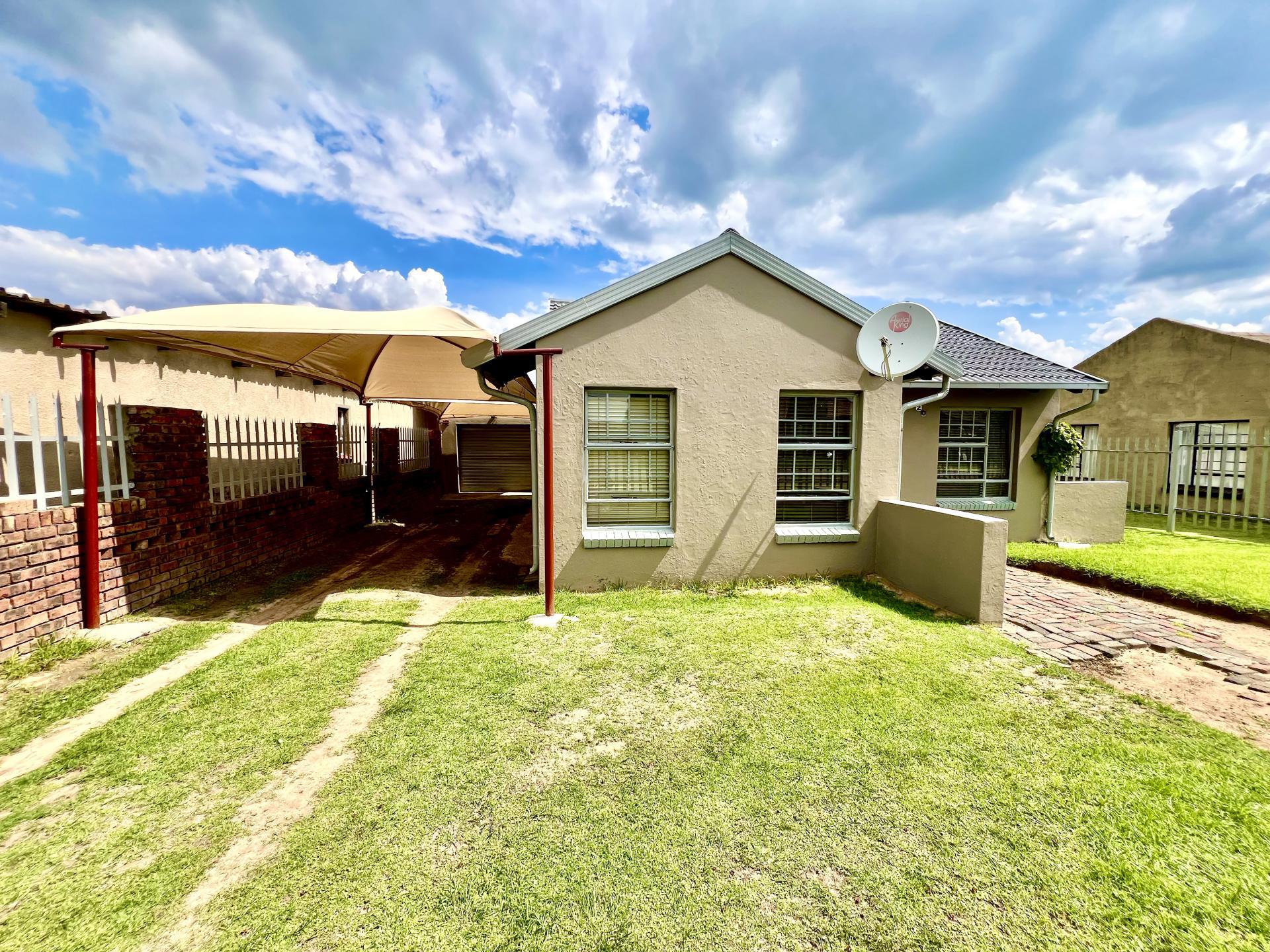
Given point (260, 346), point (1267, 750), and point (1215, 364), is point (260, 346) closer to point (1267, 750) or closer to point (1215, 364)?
point (1267, 750)

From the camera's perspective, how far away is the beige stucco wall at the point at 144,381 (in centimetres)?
605

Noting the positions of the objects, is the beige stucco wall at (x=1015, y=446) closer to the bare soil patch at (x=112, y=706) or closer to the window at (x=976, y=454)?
the window at (x=976, y=454)

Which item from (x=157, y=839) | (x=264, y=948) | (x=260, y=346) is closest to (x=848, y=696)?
(x=264, y=948)

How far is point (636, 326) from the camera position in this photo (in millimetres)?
6305

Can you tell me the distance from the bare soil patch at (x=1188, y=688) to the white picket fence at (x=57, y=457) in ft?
32.3

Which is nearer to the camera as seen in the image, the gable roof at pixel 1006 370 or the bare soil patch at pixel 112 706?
the bare soil patch at pixel 112 706

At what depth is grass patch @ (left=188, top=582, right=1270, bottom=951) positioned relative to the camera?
2.08 meters

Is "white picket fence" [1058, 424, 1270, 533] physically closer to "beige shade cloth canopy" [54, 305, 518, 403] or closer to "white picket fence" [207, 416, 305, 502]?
"beige shade cloth canopy" [54, 305, 518, 403]

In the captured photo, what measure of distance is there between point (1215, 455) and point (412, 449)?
2175 centimetres

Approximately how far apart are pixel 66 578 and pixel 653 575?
20.3ft

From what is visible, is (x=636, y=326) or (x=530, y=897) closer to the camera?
(x=530, y=897)

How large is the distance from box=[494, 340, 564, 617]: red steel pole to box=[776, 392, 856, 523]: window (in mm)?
3184

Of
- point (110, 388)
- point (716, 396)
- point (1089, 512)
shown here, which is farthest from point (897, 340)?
point (110, 388)

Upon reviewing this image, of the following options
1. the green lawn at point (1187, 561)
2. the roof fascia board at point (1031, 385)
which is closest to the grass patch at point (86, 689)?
the roof fascia board at point (1031, 385)
